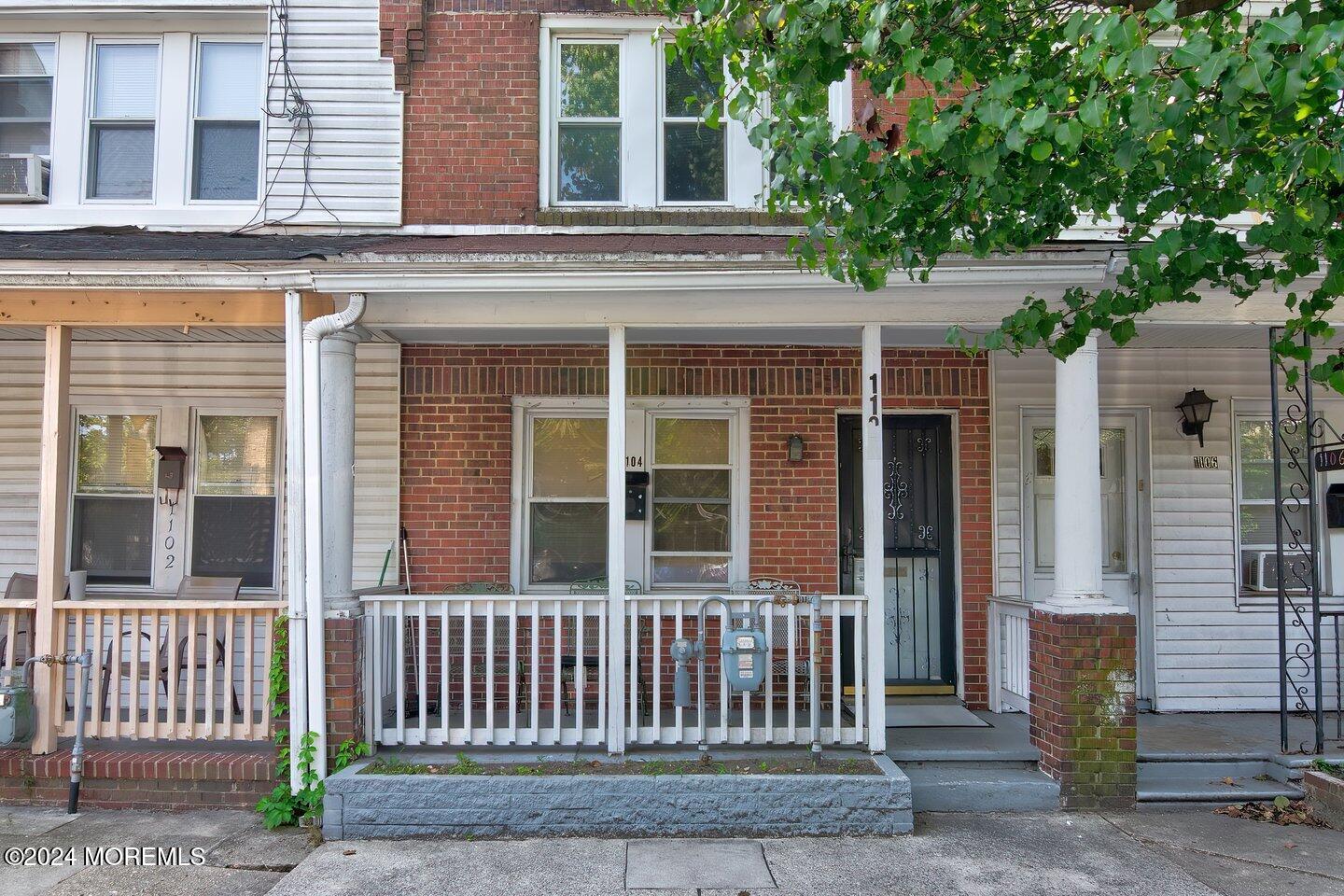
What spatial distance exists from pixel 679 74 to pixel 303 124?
2906mm

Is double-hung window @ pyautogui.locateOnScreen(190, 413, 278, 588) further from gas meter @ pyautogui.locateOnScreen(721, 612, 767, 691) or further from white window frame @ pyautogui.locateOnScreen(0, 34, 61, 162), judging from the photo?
gas meter @ pyautogui.locateOnScreen(721, 612, 767, 691)

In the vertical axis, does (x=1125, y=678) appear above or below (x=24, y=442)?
below

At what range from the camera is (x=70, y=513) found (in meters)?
7.14

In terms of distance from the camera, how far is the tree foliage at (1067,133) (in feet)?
10.3

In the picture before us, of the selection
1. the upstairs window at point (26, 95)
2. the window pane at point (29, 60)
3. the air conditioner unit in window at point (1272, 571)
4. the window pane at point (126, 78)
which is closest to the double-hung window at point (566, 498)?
the window pane at point (126, 78)

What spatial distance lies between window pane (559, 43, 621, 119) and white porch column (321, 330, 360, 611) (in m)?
2.73

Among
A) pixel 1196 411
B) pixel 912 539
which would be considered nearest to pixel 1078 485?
pixel 912 539

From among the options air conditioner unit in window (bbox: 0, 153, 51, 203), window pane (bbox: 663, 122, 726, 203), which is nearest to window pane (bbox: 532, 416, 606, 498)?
window pane (bbox: 663, 122, 726, 203)

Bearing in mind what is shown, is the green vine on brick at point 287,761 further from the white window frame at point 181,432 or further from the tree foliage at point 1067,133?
the tree foliage at point 1067,133

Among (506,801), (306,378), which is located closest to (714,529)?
(506,801)

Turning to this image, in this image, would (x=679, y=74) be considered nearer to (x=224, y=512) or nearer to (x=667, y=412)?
(x=667, y=412)

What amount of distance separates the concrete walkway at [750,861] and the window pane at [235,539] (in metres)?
2.04

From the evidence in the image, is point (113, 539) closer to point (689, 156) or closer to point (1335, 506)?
point (689, 156)

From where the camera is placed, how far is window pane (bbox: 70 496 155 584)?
707 cm
